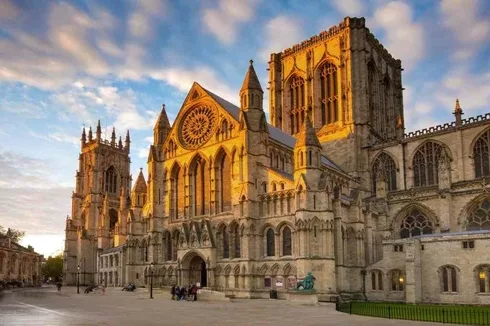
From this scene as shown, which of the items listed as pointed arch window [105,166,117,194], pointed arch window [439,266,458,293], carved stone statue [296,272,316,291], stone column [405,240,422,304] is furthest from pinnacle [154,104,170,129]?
pointed arch window [105,166,117,194]

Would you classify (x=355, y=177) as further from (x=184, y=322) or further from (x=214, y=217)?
(x=184, y=322)

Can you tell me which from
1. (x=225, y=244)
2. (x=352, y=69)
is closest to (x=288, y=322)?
(x=225, y=244)

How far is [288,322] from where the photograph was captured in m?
22.8

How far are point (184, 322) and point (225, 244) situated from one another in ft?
93.7

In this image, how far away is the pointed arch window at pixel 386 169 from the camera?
61.6m

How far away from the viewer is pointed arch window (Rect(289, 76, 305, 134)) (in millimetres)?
76062

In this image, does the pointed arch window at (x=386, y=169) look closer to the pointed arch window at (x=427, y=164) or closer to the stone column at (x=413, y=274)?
the pointed arch window at (x=427, y=164)

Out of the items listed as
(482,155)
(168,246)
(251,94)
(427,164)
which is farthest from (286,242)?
(482,155)

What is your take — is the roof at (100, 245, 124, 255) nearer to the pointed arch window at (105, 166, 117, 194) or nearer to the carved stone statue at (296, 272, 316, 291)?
the pointed arch window at (105, 166, 117, 194)

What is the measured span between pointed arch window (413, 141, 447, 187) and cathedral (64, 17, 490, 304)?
121 mm

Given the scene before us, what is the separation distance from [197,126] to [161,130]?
652cm

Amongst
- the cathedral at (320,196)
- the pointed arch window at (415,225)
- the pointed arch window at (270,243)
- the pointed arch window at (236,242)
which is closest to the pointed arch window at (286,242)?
A: the cathedral at (320,196)

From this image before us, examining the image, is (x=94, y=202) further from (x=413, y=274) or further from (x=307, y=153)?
(x=413, y=274)

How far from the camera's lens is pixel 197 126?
184 ft
